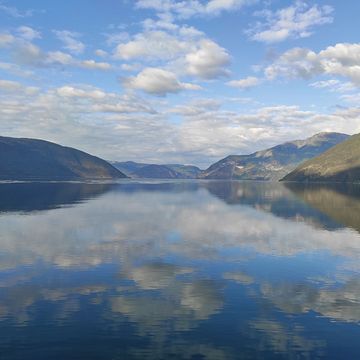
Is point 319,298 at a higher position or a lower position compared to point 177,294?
lower

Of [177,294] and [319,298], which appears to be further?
[177,294]

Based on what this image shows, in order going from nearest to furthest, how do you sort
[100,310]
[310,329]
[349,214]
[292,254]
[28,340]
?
[28,340] < [310,329] < [100,310] < [292,254] < [349,214]

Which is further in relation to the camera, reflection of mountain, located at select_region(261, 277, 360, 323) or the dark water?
reflection of mountain, located at select_region(261, 277, 360, 323)

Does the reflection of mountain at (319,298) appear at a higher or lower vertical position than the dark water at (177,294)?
lower

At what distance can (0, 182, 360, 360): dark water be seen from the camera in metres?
32.9

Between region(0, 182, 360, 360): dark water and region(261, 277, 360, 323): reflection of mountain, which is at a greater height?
region(0, 182, 360, 360): dark water

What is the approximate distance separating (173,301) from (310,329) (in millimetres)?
15037

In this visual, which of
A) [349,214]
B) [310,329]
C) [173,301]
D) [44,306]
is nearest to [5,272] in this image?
[44,306]

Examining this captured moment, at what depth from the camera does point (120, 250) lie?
72188mm

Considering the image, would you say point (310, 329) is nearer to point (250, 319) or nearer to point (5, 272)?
point (250, 319)

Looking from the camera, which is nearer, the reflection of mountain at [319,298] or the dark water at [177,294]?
the dark water at [177,294]

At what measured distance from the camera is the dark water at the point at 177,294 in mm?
32906

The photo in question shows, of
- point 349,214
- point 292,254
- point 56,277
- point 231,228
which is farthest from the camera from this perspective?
point 349,214

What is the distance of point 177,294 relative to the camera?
46594 mm
